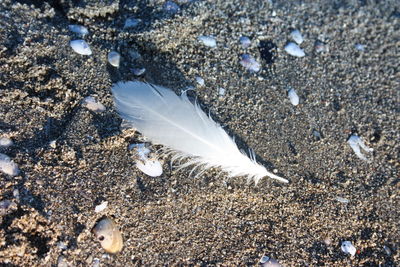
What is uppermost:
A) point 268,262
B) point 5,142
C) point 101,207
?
point 5,142

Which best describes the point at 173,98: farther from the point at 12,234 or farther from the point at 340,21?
the point at 340,21

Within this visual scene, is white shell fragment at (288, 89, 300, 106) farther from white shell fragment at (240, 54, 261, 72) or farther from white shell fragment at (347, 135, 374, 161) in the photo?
white shell fragment at (347, 135, 374, 161)

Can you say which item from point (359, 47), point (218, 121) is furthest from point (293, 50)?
point (218, 121)

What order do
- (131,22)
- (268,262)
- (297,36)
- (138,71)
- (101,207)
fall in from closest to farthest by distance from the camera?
(101,207) < (268,262) < (138,71) < (131,22) < (297,36)

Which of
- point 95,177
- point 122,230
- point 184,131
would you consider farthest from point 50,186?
point 184,131

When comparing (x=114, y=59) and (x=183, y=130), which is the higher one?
(x=114, y=59)

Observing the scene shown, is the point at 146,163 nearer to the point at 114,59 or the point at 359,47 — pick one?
the point at 114,59

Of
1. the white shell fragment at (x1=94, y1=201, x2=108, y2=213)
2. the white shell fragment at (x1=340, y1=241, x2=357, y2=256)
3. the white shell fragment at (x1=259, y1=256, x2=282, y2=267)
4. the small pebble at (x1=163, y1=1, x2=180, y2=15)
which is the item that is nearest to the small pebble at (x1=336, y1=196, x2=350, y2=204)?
the white shell fragment at (x1=340, y1=241, x2=357, y2=256)
